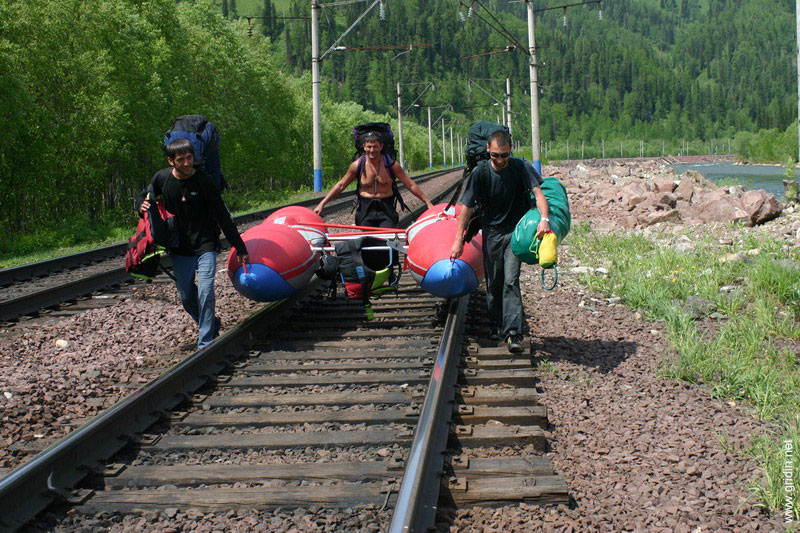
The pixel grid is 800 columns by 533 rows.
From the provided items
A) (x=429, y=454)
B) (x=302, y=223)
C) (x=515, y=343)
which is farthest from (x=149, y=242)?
(x=429, y=454)

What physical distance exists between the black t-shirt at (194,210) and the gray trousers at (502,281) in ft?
7.74

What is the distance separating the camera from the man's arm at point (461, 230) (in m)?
6.91

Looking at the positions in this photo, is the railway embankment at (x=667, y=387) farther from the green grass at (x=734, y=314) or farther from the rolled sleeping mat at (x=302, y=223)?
the rolled sleeping mat at (x=302, y=223)

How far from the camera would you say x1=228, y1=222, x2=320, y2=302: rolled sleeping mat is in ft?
25.1

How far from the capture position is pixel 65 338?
7828mm

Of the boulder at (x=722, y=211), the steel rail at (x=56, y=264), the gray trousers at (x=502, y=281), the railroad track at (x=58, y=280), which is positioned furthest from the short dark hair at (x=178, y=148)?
the boulder at (x=722, y=211)

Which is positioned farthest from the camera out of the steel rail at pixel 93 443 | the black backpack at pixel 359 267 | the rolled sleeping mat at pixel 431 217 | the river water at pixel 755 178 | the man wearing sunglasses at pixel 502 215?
the river water at pixel 755 178

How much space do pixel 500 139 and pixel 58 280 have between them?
25.5ft

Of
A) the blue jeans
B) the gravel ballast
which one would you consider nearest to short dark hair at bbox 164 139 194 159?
the blue jeans

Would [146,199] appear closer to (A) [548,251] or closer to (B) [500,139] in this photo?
(B) [500,139]

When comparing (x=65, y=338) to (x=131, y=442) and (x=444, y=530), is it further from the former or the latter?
(x=444, y=530)

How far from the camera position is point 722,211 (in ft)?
55.2

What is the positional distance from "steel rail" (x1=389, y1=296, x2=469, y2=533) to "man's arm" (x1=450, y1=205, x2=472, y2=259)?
3.16 feet

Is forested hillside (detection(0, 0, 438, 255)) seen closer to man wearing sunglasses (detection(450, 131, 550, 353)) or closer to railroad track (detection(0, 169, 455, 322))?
railroad track (detection(0, 169, 455, 322))
